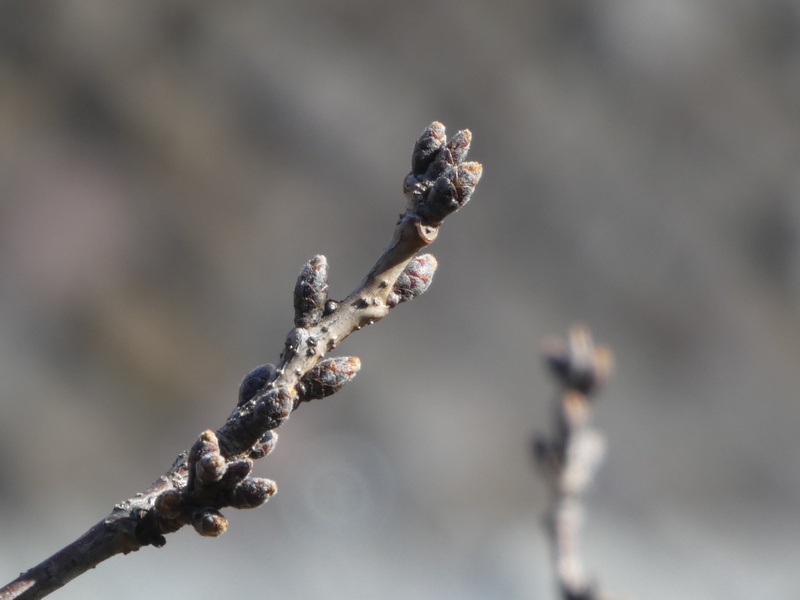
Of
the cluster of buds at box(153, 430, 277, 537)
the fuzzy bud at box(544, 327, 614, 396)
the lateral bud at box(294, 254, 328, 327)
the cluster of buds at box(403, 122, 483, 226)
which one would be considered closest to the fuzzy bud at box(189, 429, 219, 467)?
the cluster of buds at box(153, 430, 277, 537)

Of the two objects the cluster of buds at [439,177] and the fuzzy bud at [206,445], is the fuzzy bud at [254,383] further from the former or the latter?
the cluster of buds at [439,177]

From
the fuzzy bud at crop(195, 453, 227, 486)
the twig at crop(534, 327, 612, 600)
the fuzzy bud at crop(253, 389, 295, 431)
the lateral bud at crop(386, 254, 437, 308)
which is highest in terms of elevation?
the twig at crop(534, 327, 612, 600)

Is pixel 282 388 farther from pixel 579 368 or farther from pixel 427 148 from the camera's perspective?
pixel 579 368

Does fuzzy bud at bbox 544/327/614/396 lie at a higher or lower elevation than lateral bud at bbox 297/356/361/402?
higher

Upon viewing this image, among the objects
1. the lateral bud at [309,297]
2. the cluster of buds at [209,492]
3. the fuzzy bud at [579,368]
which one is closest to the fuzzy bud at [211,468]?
the cluster of buds at [209,492]

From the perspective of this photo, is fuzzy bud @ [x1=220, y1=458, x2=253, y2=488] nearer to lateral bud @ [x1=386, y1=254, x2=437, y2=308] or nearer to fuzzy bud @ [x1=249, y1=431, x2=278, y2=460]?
fuzzy bud @ [x1=249, y1=431, x2=278, y2=460]

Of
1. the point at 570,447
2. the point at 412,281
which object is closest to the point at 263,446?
the point at 412,281

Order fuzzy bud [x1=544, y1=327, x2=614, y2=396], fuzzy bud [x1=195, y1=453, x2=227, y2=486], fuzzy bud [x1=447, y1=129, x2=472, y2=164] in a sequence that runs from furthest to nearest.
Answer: fuzzy bud [x1=544, y1=327, x2=614, y2=396] → fuzzy bud [x1=447, y1=129, x2=472, y2=164] → fuzzy bud [x1=195, y1=453, x2=227, y2=486]
